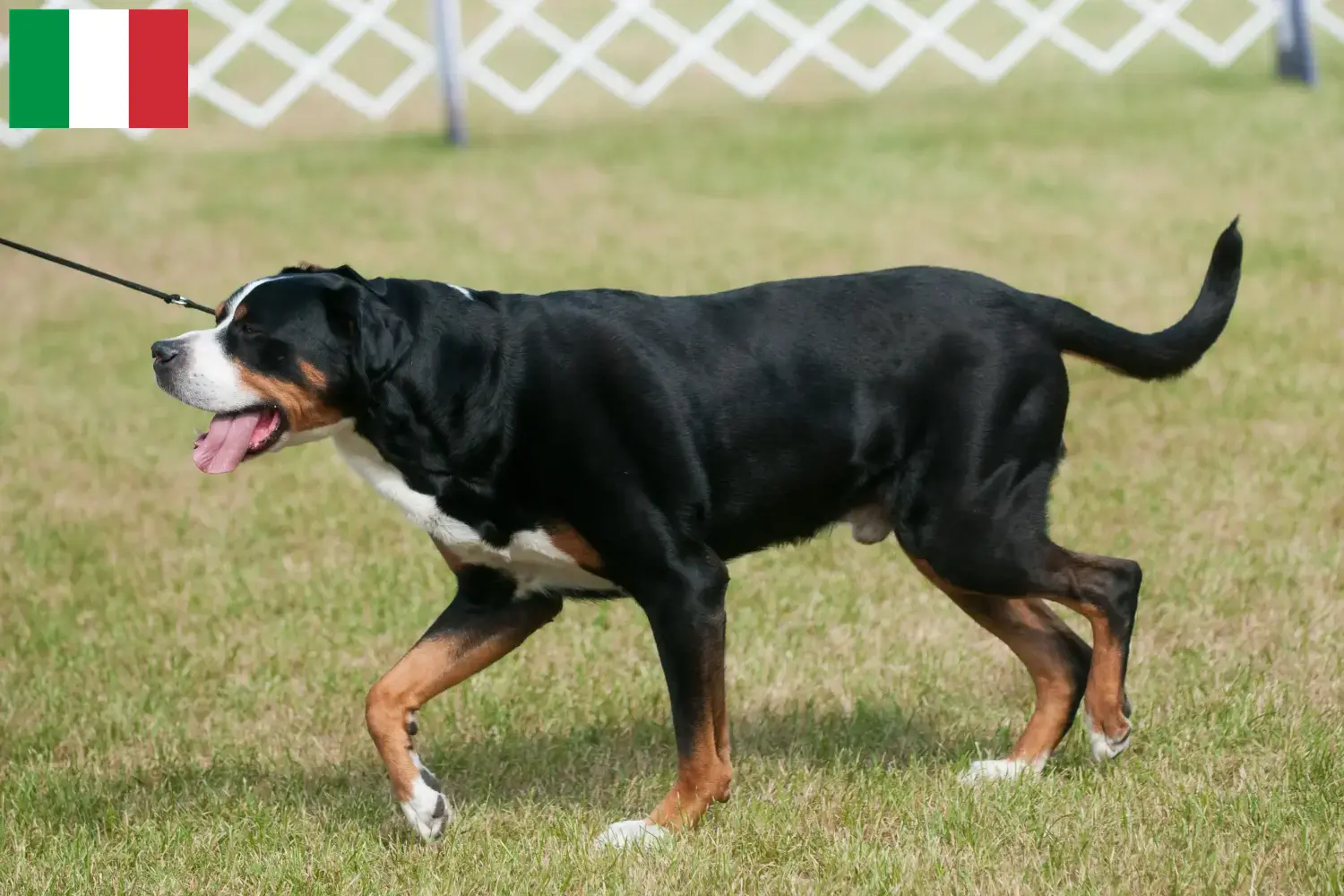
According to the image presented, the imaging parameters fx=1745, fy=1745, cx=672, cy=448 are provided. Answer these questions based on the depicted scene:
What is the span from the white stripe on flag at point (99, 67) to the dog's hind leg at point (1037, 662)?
3171 millimetres

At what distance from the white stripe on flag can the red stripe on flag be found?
0.04 metres

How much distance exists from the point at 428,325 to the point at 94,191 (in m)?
11.8

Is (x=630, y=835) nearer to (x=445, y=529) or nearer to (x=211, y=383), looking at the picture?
(x=445, y=529)

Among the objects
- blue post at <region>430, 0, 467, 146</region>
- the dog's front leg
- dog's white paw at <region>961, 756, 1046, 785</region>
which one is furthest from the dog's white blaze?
blue post at <region>430, 0, 467, 146</region>

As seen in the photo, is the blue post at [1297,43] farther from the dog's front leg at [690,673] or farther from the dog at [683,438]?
the dog's front leg at [690,673]

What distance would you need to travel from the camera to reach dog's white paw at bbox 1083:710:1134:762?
4352 mm

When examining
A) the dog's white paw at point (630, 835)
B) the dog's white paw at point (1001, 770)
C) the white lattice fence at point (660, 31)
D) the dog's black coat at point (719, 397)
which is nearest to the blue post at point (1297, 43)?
the white lattice fence at point (660, 31)

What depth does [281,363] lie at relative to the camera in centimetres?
383

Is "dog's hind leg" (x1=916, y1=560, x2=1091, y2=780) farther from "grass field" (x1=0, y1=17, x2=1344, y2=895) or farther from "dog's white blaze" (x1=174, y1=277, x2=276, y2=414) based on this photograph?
"dog's white blaze" (x1=174, y1=277, x2=276, y2=414)

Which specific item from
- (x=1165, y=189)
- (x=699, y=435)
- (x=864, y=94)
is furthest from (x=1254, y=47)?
(x=699, y=435)

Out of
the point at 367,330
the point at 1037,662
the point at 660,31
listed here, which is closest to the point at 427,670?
the point at 367,330

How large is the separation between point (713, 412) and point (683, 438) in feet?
0.36

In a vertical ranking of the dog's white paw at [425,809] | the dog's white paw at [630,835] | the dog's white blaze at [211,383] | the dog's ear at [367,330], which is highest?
the dog's ear at [367,330]

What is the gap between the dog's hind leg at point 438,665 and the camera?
161 inches
